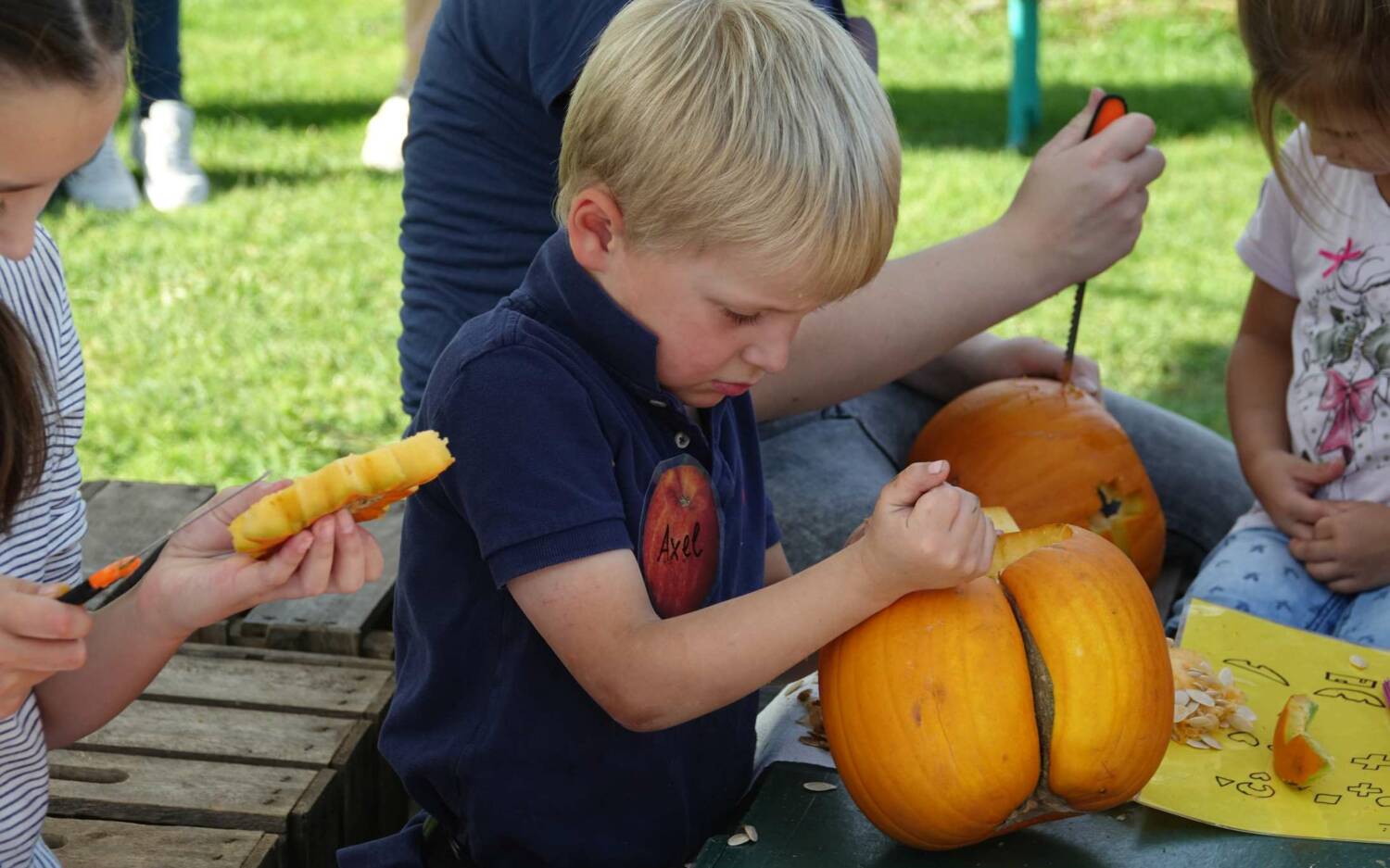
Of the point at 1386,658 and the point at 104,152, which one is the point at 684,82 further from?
the point at 104,152

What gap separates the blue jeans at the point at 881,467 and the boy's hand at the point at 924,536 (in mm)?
895

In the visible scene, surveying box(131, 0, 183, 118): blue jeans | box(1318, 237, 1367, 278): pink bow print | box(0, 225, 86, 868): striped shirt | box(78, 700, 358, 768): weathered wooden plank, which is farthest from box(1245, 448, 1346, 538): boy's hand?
box(131, 0, 183, 118): blue jeans

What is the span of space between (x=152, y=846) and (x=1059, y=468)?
60.1 inches

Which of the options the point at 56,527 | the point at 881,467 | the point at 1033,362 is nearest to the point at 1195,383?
the point at 1033,362

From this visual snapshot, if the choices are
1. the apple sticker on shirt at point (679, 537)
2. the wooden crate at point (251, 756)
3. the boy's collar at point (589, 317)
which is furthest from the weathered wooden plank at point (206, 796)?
the boy's collar at point (589, 317)

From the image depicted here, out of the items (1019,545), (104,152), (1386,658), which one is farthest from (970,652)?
(104,152)

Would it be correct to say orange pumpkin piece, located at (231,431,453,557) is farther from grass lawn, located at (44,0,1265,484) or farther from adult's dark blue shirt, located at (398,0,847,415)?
grass lawn, located at (44,0,1265,484)

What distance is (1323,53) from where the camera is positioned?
2.17 meters

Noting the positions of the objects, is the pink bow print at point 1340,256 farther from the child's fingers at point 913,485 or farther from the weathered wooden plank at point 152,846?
the weathered wooden plank at point 152,846

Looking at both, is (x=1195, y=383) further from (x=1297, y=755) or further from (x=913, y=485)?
(x=913, y=485)

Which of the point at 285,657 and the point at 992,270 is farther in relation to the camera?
the point at 285,657

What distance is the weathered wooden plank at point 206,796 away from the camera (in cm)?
203

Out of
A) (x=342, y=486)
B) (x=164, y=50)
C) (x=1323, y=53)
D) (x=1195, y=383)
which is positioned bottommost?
(x=1195, y=383)

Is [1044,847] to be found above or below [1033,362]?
below
